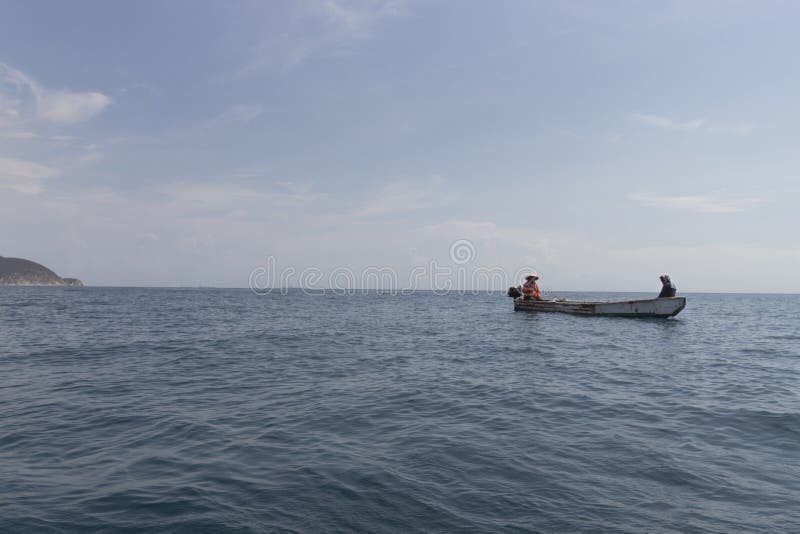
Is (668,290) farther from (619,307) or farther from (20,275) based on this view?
(20,275)

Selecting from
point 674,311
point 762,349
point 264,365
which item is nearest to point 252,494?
point 264,365

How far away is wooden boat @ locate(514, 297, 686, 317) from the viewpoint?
34.7 metres

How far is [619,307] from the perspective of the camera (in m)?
37.0

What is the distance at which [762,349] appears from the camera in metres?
21.5

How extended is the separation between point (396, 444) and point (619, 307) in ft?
114

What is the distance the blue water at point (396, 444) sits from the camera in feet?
17.9

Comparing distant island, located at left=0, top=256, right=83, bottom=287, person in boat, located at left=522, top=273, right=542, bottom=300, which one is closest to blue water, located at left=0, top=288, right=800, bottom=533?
person in boat, located at left=522, top=273, right=542, bottom=300

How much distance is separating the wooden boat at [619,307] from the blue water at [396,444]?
1896cm

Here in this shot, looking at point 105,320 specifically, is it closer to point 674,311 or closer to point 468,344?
point 468,344

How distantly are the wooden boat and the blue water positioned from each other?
19.0 m

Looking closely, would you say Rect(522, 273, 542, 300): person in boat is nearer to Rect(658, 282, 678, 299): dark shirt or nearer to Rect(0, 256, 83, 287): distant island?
Rect(658, 282, 678, 299): dark shirt

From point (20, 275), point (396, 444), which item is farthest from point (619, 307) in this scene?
point (20, 275)

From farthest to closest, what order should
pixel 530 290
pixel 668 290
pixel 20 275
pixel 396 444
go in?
pixel 20 275, pixel 530 290, pixel 668 290, pixel 396 444

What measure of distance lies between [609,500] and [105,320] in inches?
1459
